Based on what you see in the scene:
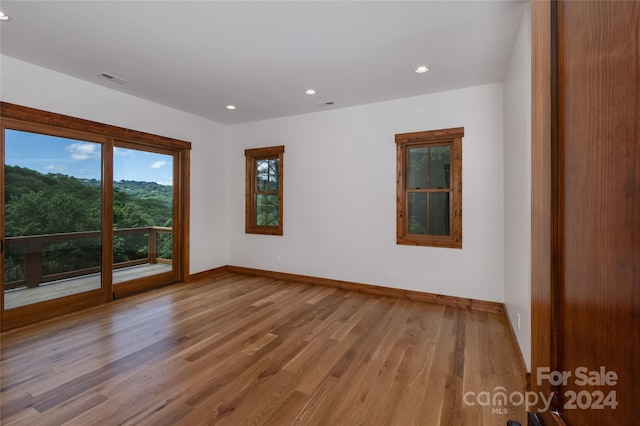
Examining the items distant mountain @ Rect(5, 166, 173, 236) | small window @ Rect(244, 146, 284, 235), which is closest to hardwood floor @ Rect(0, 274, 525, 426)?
distant mountain @ Rect(5, 166, 173, 236)

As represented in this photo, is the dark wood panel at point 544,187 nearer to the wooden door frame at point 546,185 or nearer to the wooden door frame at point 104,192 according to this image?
the wooden door frame at point 546,185

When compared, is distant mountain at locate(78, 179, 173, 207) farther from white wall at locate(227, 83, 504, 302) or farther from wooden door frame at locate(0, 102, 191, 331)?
white wall at locate(227, 83, 504, 302)

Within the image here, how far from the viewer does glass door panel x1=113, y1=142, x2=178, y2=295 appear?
4.06m

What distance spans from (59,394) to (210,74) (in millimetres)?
3242

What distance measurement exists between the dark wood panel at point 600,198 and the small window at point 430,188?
11.2ft

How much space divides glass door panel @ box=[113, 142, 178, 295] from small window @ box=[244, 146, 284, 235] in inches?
51.5

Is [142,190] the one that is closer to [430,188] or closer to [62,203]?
[62,203]

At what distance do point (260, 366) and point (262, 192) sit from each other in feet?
11.5

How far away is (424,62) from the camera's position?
3.07 m

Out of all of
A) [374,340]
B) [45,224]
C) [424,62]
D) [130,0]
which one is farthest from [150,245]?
[424,62]

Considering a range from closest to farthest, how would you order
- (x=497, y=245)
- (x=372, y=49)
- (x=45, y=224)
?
(x=372, y=49), (x=45, y=224), (x=497, y=245)

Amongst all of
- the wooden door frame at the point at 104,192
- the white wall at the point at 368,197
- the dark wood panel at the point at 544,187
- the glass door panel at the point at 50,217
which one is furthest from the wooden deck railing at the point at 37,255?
the dark wood panel at the point at 544,187

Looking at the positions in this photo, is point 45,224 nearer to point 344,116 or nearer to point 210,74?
point 210,74

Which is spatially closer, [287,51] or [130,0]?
[130,0]
